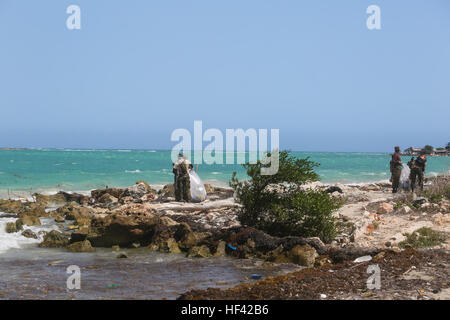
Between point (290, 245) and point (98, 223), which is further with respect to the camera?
point (98, 223)

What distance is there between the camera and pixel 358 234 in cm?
1084

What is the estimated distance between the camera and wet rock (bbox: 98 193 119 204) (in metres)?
20.0

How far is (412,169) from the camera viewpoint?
712 inches

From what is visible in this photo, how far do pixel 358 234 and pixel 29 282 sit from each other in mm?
6826

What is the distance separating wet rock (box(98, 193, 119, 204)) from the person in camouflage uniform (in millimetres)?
4254

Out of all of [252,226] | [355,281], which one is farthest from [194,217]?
[355,281]

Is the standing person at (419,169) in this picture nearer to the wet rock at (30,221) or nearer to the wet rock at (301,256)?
the wet rock at (301,256)

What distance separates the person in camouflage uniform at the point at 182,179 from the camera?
54.4ft

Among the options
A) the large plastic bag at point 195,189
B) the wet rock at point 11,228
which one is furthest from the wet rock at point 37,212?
the large plastic bag at point 195,189

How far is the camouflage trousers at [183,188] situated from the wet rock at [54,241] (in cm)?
527
